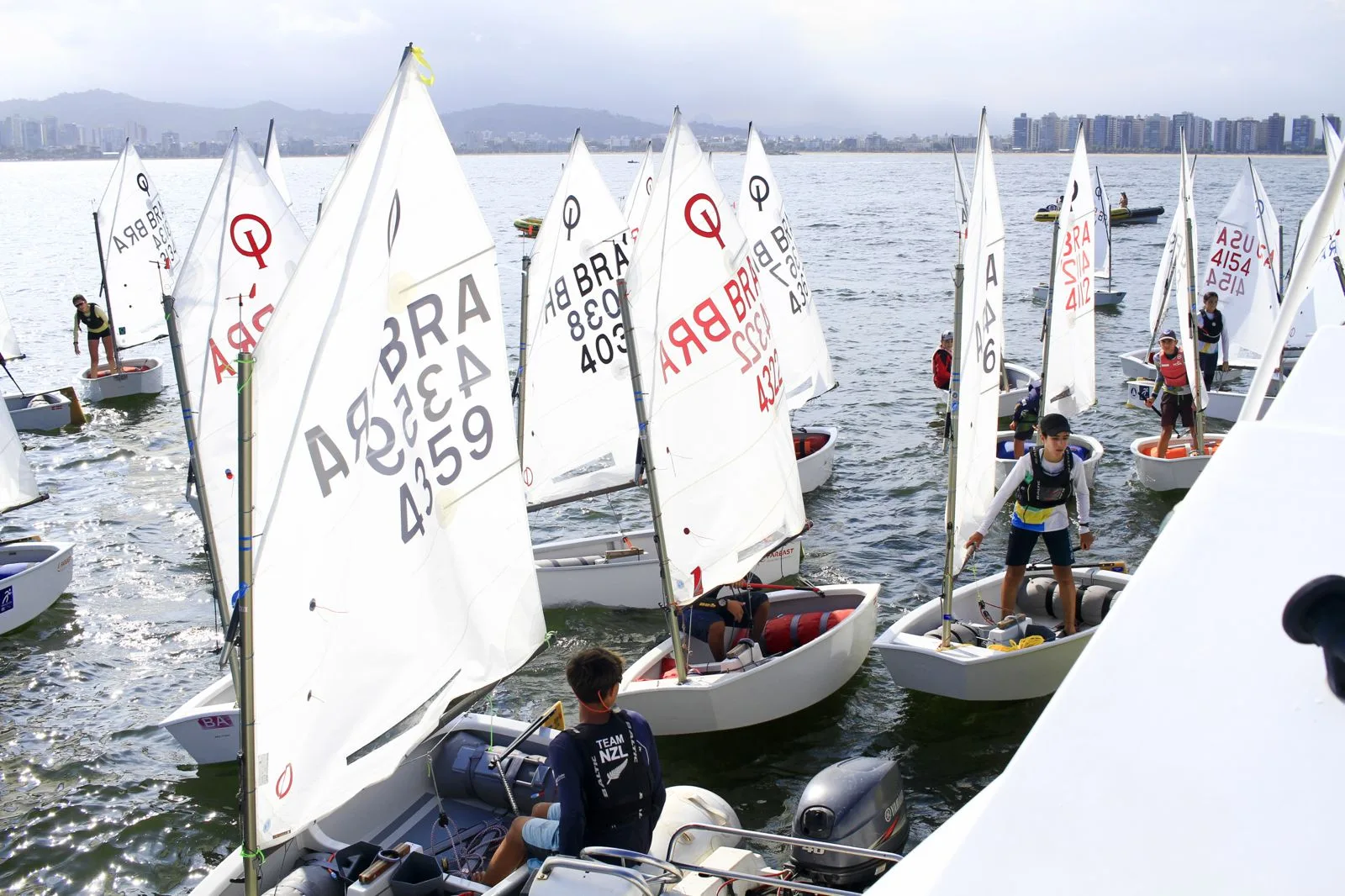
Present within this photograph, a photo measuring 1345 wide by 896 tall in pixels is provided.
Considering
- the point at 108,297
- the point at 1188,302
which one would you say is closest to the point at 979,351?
the point at 1188,302

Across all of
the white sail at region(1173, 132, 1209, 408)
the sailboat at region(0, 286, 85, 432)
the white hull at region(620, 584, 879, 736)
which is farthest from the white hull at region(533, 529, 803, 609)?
the sailboat at region(0, 286, 85, 432)

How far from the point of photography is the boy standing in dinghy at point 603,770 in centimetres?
493

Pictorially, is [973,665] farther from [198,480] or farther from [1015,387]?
[1015,387]

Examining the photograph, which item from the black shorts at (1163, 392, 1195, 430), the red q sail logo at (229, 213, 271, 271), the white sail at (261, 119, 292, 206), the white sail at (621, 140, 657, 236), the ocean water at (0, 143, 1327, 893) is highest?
the white sail at (261, 119, 292, 206)

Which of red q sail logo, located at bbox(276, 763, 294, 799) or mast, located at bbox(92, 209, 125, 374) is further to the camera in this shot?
mast, located at bbox(92, 209, 125, 374)

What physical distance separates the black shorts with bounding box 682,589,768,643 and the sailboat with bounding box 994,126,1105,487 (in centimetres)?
503

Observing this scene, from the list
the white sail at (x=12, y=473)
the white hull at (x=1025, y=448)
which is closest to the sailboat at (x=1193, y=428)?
the white hull at (x=1025, y=448)

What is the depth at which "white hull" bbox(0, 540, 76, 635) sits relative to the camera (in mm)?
11409

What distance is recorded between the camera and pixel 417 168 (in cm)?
536

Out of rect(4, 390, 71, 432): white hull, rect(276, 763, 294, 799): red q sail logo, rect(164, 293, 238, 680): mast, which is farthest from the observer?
rect(4, 390, 71, 432): white hull

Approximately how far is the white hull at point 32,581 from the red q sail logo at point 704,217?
761cm

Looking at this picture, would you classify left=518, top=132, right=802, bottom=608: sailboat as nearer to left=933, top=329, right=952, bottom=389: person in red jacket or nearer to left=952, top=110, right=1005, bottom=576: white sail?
left=952, top=110, right=1005, bottom=576: white sail

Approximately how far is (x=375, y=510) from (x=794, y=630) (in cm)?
449

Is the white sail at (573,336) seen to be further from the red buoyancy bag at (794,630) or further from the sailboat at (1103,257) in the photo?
the sailboat at (1103,257)
